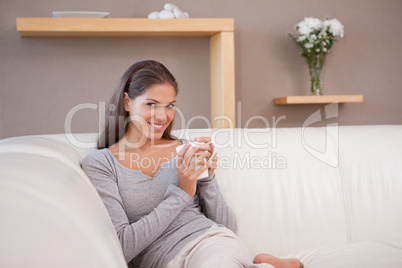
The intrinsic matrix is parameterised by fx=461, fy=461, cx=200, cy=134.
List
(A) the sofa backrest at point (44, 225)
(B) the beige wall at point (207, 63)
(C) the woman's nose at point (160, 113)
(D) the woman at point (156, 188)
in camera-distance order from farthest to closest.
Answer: (B) the beige wall at point (207, 63) → (C) the woman's nose at point (160, 113) → (D) the woman at point (156, 188) → (A) the sofa backrest at point (44, 225)

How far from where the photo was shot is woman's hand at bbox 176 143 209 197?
58.3 inches

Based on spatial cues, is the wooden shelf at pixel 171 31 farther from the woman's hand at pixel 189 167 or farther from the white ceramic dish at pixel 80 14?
the woman's hand at pixel 189 167

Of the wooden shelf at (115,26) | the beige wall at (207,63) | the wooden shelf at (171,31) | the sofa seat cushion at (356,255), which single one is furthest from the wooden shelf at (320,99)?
the sofa seat cushion at (356,255)

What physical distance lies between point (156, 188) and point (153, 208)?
0.07m

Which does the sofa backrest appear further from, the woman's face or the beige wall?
the beige wall

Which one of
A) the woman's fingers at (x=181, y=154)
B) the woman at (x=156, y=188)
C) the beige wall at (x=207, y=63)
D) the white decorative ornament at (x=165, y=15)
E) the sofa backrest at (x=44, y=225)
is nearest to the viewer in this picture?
the sofa backrest at (x=44, y=225)

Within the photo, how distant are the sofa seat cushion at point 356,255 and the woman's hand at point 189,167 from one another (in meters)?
0.50

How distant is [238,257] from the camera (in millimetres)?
1324

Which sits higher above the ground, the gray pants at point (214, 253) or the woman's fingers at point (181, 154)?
the woman's fingers at point (181, 154)

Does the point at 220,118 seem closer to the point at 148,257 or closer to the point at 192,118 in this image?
the point at 192,118

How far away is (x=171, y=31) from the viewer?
3.18 m

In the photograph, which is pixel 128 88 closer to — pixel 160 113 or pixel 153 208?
pixel 160 113

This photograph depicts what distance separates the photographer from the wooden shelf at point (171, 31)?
121 inches

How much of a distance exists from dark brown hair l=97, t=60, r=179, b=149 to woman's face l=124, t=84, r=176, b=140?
0.02m
